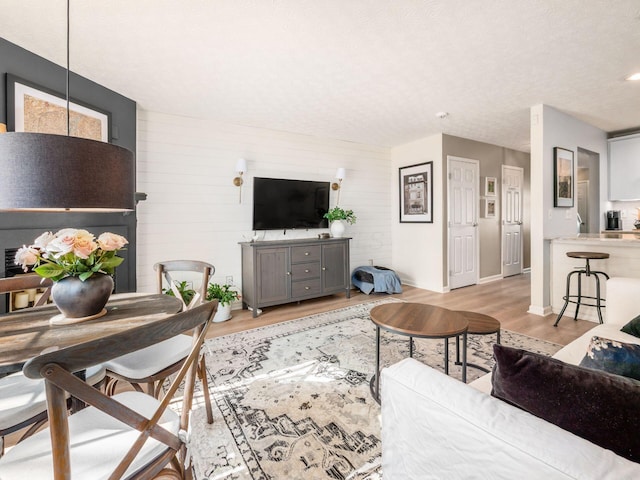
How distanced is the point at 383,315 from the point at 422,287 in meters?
3.45

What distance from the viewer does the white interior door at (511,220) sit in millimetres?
5902

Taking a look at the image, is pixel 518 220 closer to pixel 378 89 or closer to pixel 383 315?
pixel 378 89

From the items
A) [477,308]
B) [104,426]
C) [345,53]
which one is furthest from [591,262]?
[104,426]

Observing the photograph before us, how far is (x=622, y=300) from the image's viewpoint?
2061mm

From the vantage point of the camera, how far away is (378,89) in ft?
10.4

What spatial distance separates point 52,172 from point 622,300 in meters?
3.21

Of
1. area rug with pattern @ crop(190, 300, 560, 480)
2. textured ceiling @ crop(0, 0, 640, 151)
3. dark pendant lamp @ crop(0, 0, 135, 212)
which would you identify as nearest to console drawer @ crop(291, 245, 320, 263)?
area rug with pattern @ crop(190, 300, 560, 480)

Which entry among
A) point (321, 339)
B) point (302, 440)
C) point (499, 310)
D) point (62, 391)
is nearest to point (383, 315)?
point (302, 440)

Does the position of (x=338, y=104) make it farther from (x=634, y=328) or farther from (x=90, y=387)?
(x=90, y=387)

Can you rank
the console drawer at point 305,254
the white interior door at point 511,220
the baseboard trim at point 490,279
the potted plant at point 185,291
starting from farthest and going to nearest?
the white interior door at point 511,220 → the baseboard trim at point 490,279 → the console drawer at point 305,254 → the potted plant at point 185,291

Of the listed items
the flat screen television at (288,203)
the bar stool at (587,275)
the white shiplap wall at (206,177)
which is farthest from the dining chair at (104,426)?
the bar stool at (587,275)

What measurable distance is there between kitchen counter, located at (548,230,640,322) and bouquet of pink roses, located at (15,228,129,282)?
4559mm

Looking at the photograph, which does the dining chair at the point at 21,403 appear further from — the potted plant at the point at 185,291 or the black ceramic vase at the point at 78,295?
the potted plant at the point at 185,291

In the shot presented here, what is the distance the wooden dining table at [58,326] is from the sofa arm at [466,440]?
3.59ft
